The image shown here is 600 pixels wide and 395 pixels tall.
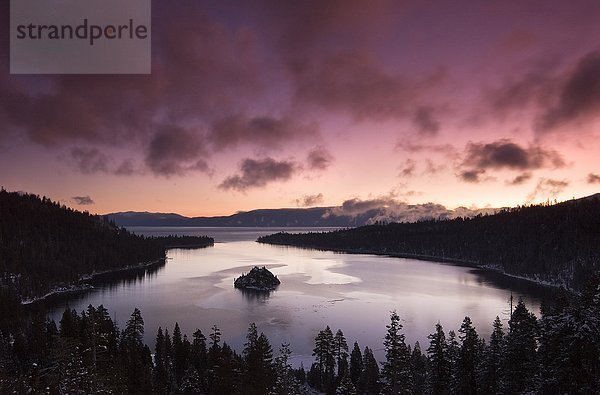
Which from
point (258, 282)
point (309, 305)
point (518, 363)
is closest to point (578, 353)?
point (518, 363)

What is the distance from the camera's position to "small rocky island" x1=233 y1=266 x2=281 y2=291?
17019 centimetres

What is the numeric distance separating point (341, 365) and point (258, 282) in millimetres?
102666

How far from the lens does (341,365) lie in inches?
2832

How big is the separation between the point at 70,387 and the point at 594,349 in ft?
126

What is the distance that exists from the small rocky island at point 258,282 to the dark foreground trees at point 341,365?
88.0m

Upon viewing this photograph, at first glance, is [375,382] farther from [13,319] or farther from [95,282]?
[95,282]

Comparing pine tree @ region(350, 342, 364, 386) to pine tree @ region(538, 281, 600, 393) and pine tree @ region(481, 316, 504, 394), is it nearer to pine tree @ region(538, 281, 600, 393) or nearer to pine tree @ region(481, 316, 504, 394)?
pine tree @ region(481, 316, 504, 394)

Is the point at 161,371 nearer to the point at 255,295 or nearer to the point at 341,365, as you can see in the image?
the point at 341,365

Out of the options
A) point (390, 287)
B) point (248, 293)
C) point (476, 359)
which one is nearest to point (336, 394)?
point (476, 359)

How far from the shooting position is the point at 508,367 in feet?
147

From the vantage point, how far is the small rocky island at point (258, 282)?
170188 millimetres

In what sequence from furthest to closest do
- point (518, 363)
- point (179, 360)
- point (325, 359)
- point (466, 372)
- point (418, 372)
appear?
point (325, 359)
point (179, 360)
point (418, 372)
point (466, 372)
point (518, 363)

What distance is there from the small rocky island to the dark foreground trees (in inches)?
3465

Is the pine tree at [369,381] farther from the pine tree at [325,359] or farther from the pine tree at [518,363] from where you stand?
the pine tree at [518,363]
